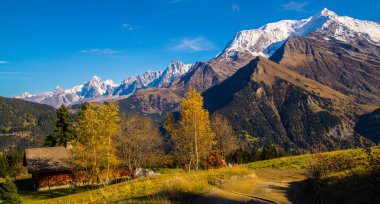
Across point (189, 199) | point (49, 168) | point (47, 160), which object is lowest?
point (49, 168)

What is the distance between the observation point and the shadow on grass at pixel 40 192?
56.7 metres

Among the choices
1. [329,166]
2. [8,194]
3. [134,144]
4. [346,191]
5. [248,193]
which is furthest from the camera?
[134,144]

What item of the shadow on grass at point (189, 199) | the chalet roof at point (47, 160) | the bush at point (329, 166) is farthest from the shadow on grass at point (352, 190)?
the chalet roof at point (47, 160)

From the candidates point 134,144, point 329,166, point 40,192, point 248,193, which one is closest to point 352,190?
point 329,166

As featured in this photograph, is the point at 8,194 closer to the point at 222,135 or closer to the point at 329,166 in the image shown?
the point at 329,166

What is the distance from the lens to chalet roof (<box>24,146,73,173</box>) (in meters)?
67.2

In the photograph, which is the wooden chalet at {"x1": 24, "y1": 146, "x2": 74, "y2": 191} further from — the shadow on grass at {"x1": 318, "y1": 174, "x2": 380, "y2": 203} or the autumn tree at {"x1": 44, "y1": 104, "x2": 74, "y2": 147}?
the shadow on grass at {"x1": 318, "y1": 174, "x2": 380, "y2": 203}

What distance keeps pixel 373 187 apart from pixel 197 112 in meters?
41.8

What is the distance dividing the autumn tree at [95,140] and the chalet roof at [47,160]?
69.2ft

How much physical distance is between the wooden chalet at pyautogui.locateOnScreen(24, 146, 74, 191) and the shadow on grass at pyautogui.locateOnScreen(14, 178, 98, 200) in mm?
2360

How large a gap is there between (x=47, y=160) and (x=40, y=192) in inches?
352

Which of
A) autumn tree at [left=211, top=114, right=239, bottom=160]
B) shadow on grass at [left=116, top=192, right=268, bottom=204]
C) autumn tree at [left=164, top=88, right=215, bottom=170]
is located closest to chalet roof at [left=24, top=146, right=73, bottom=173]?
autumn tree at [left=164, top=88, right=215, bottom=170]

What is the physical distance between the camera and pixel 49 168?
67312 mm

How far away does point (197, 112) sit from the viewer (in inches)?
2095
